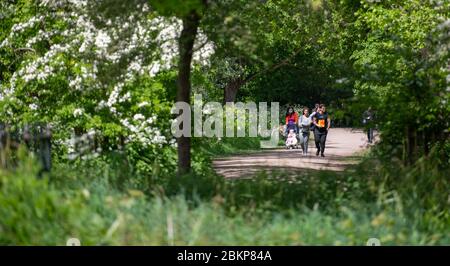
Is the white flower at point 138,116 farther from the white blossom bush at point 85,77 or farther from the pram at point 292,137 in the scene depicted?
the pram at point 292,137

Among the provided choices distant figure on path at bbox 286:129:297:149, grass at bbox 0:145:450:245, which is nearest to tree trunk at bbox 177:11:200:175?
grass at bbox 0:145:450:245

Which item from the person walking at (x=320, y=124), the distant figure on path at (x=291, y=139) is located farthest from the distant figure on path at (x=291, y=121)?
the person walking at (x=320, y=124)

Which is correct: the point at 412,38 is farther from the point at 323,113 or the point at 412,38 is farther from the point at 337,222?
the point at 337,222

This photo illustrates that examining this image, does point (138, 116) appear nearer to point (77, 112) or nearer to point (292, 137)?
point (77, 112)

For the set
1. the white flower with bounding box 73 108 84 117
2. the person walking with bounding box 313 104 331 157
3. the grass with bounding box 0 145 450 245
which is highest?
the white flower with bounding box 73 108 84 117

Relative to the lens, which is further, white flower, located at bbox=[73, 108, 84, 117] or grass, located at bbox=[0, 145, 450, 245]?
white flower, located at bbox=[73, 108, 84, 117]

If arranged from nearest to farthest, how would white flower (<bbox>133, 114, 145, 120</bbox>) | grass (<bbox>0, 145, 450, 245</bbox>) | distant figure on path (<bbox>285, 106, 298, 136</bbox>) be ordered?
1. grass (<bbox>0, 145, 450, 245</bbox>)
2. white flower (<bbox>133, 114, 145, 120</bbox>)
3. distant figure on path (<bbox>285, 106, 298, 136</bbox>)

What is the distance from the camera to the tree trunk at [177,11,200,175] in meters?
12.2

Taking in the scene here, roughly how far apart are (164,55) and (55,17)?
12.5 ft

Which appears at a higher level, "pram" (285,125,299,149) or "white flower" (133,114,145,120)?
"white flower" (133,114,145,120)

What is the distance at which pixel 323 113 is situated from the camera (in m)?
23.5

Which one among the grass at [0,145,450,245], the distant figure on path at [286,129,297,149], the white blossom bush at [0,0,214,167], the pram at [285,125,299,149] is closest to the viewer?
the grass at [0,145,450,245]

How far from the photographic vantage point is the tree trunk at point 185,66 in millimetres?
12172

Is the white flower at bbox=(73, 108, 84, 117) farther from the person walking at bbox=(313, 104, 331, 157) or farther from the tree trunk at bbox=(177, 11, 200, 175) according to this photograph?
the person walking at bbox=(313, 104, 331, 157)
